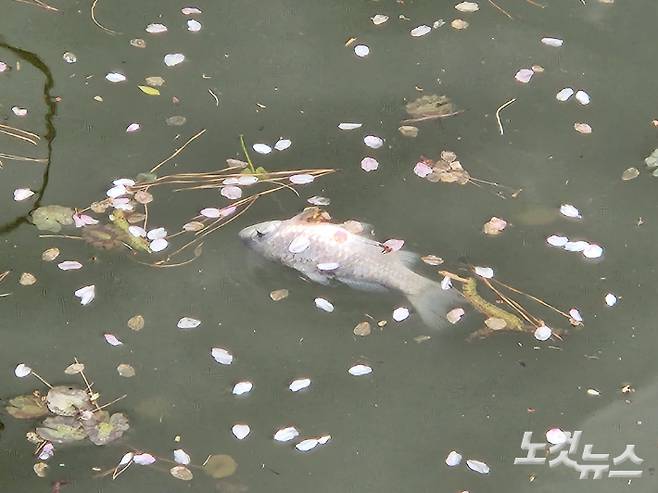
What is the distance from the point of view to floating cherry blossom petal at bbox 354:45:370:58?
2803 mm

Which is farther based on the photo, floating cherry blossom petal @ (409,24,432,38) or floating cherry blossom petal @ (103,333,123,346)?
floating cherry blossom petal @ (409,24,432,38)

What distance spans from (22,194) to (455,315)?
146cm

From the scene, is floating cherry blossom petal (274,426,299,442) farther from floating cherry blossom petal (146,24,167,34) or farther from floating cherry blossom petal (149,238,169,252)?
floating cherry blossom petal (146,24,167,34)

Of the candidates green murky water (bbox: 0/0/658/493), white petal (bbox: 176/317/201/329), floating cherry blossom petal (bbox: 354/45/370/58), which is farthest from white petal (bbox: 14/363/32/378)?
floating cherry blossom petal (bbox: 354/45/370/58)

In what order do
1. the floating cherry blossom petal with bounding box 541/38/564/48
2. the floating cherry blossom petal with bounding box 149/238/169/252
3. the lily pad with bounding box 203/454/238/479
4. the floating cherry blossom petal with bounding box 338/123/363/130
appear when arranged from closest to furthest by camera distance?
the lily pad with bounding box 203/454/238/479, the floating cherry blossom petal with bounding box 149/238/169/252, the floating cherry blossom petal with bounding box 338/123/363/130, the floating cherry blossom petal with bounding box 541/38/564/48

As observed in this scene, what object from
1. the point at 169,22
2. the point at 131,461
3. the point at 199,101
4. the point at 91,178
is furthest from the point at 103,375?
the point at 169,22

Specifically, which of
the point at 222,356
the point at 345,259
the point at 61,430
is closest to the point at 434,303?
the point at 345,259

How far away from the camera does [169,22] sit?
9.50ft

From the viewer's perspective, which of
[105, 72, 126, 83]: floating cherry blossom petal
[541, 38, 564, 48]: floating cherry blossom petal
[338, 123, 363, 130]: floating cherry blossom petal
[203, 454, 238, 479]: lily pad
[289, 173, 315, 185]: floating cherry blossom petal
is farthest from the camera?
[541, 38, 564, 48]: floating cherry blossom petal

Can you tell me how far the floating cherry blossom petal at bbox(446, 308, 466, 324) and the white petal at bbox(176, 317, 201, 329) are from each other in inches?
29.8

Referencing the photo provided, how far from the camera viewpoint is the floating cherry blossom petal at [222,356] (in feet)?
7.06

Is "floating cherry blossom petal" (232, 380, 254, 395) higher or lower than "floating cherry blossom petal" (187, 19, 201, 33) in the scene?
lower

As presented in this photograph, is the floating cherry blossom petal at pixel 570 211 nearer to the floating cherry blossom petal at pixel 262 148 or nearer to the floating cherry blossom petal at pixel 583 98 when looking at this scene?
the floating cherry blossom petal at pixel 583 98

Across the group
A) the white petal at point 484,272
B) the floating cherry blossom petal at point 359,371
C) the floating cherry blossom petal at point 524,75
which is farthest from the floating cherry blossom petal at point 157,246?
the floating cherry blossom petal at point 524,75
